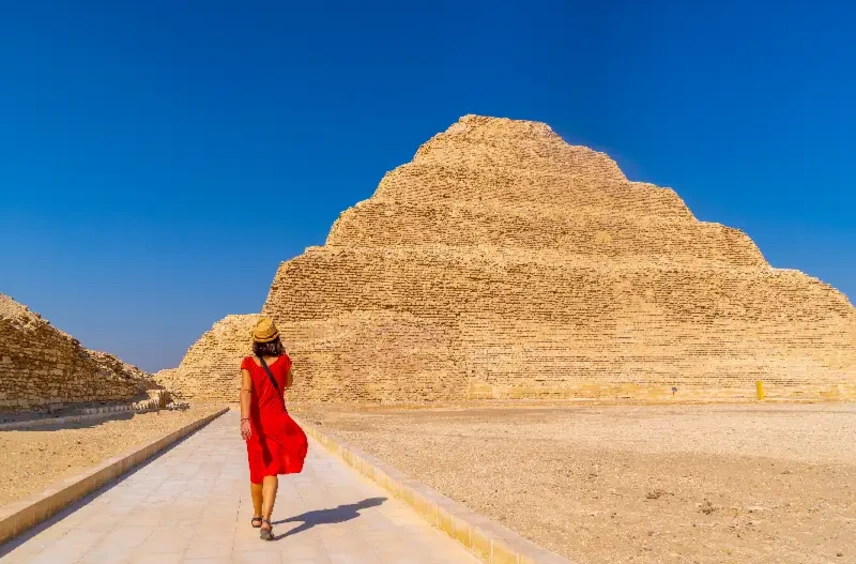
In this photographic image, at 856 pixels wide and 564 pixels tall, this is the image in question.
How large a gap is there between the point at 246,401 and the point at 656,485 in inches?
185

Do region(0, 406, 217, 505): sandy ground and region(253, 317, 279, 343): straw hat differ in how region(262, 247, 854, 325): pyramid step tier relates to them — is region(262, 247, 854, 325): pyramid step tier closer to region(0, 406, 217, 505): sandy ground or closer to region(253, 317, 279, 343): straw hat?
region(0, 406, 217, 505): sandy ground

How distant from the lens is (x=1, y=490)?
675 centimetres

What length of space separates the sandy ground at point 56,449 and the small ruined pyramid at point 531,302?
46.6 feet

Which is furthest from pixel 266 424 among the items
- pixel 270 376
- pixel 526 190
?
pixel 526 190

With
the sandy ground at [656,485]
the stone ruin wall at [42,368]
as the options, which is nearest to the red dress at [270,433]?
the sandy ground at [656,485]

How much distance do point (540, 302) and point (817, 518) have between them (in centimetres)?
3051

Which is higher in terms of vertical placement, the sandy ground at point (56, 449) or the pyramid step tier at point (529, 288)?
the pyramid step tier at point (529, 288)

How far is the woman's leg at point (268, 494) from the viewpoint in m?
4.89

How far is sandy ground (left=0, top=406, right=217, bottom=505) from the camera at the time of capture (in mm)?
7398

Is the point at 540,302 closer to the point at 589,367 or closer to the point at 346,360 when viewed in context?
the point at 589,367

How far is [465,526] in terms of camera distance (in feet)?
14.8

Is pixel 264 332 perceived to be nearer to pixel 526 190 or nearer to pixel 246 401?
pixel 246 401

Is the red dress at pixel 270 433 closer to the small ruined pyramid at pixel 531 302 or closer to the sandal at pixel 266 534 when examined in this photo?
the sandal at pixel 266 534

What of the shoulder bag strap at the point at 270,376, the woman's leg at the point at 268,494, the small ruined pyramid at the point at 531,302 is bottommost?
the woman's leg at the point at 268,494
